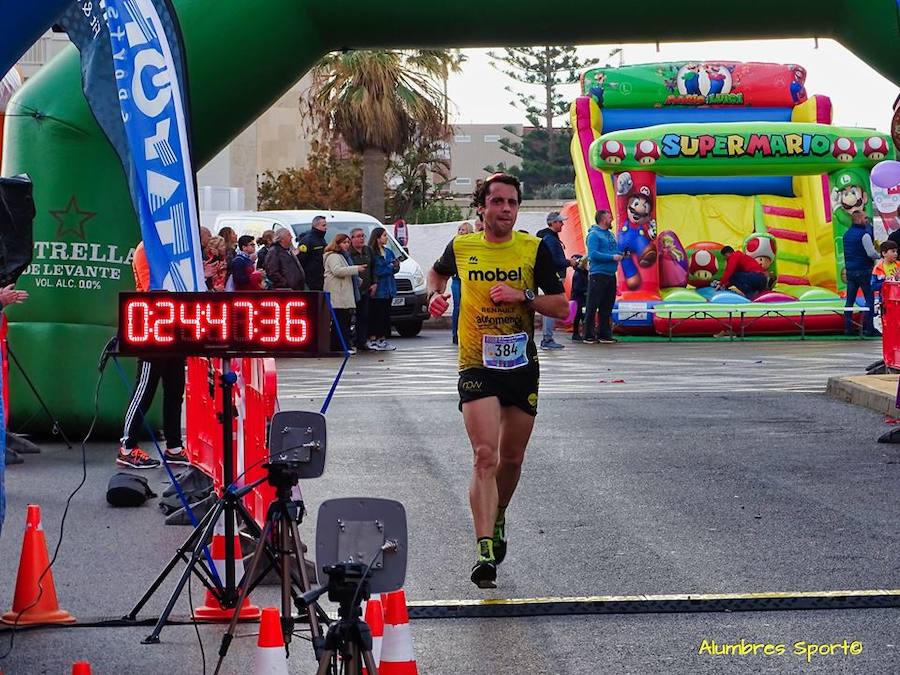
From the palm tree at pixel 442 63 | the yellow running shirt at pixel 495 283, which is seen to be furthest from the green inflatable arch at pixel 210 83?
the palm tree at pixel 442 63

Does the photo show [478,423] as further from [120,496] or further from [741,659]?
[120,496]

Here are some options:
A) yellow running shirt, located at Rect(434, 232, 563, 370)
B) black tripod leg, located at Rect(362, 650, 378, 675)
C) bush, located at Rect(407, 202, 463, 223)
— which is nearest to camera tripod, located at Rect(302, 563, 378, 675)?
black tripod leg, located at Rect(362, 650, 378, 675)

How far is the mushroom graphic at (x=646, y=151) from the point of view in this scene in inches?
990

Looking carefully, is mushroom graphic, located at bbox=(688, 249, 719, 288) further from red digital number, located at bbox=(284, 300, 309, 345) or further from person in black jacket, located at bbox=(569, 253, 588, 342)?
red digital number, located at bbox=(284, 300, 309, 345)

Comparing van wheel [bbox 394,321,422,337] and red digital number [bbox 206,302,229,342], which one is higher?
red digital number [bbox 206,302,229,342]

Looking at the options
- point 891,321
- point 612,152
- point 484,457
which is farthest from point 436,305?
point 612,152

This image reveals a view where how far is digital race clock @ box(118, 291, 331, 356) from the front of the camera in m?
5.97

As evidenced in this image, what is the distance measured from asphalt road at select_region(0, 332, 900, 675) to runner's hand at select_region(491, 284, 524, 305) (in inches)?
52.6

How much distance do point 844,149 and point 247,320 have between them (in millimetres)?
20882

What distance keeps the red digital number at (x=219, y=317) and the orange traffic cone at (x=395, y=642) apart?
1673 millimetres

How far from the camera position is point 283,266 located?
2192 centimetres

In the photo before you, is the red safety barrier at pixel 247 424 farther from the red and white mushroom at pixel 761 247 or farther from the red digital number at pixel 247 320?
the red and white mushroom at pixel 761 247

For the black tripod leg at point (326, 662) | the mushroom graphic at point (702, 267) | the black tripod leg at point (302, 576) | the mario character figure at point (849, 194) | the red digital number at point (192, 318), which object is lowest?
the black tripod leg at point (302, 576)

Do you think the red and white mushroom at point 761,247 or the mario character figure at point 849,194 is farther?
the red and white mushroom at point 761,247
